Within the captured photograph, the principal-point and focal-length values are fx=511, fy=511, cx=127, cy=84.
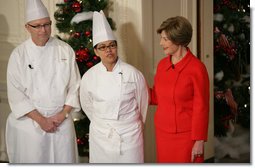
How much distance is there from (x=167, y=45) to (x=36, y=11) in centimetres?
65

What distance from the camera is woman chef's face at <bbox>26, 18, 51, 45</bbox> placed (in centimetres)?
245

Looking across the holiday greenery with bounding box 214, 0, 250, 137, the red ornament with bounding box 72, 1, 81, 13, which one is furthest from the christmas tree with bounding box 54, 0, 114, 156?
the holiday greenery with bounding box 214, 0, 250, 137

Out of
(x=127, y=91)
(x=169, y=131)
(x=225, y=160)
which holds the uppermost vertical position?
(x=127, y=91)

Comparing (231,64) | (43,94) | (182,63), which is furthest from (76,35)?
(231,64)

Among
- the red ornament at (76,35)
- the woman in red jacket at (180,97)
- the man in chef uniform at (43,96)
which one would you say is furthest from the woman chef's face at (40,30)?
the woman in red jacket at (180,97)

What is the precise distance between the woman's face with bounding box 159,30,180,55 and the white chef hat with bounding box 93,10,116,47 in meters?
0.23

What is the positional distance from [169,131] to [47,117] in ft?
2.01

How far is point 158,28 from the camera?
7.67 feet

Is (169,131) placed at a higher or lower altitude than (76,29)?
lower

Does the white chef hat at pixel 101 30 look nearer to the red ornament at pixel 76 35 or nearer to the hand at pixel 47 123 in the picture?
the red ornament at pixel 76 35

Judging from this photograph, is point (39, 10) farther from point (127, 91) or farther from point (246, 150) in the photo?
point (246, 150)

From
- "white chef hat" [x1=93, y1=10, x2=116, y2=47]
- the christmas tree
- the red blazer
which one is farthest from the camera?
the christmas tree

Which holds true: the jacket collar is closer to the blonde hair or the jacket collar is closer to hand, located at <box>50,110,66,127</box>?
the blonde hair

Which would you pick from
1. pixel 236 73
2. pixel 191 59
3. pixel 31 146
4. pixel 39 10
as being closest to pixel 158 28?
pixel 191 59
